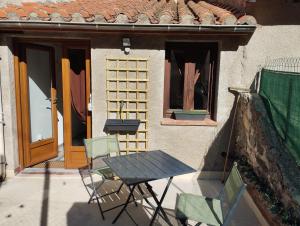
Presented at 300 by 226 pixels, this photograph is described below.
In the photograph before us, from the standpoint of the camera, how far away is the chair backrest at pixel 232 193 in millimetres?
3119

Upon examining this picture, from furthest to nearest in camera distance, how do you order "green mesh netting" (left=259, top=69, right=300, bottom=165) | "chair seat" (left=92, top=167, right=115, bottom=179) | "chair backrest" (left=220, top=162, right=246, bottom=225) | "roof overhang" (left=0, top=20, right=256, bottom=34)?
"roof overhang" (left=0, top=20, right=256, bottom=34) → "chair seat" (left=92, top=167, right=115, bottom=179) → "green mesh netting" (left=259, top=69, right=300, bottom=165) → "chair backrest" (left=220, top=162, right=246, bottom=225)

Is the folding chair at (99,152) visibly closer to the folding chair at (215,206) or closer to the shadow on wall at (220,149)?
the folding chair at (215,206)

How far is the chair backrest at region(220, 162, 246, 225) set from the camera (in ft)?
10.2

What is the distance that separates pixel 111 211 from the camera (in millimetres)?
4684

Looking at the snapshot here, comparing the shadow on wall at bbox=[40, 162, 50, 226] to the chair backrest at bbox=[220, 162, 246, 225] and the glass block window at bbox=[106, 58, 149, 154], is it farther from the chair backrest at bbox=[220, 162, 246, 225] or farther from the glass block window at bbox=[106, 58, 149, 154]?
the chair backrest at bbox=[220, 162, 246, 225]

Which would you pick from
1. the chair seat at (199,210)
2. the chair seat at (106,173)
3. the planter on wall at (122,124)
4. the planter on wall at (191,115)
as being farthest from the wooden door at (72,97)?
the chair seat at (199,210)

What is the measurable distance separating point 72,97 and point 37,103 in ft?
3.14

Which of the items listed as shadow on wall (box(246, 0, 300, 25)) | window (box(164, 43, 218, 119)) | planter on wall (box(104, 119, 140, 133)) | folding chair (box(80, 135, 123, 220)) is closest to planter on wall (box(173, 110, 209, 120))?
window (box(164, 43, 218, 119))

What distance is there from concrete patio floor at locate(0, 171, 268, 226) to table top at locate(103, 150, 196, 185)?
1.03 meters

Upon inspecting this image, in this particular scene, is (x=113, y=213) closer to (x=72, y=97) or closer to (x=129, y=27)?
(x=72, y=97)

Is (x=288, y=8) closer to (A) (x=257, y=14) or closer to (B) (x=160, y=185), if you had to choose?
(A) (x=257, y=14)

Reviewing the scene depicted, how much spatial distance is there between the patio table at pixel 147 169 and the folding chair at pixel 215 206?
0.39 m

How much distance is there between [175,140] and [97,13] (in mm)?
3000

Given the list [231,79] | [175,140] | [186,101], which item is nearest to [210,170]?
[175,140]
